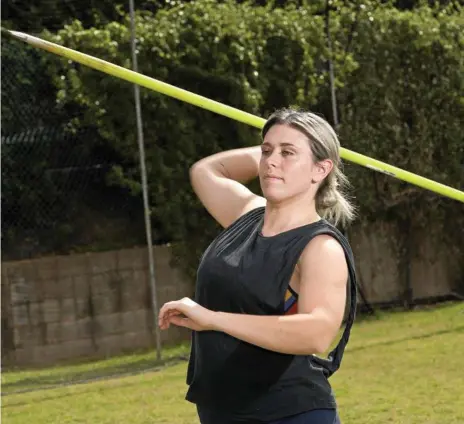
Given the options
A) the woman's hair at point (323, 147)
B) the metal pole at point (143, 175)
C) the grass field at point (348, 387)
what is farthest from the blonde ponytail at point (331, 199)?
the metal pole at point (143, 175)

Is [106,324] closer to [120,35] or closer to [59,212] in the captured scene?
[59,212]

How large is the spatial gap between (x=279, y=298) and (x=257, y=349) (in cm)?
15

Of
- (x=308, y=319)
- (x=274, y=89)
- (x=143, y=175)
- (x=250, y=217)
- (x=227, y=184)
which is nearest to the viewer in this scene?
(x=308, y=319)

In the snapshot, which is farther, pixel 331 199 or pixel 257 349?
pixel 331 199

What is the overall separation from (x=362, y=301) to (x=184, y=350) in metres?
2.77

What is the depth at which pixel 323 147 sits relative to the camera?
335 centimetres

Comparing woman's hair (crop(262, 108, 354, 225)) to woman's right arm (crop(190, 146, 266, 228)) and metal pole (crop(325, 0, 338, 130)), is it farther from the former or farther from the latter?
metal pole (crop(325, 0, 338, 130))

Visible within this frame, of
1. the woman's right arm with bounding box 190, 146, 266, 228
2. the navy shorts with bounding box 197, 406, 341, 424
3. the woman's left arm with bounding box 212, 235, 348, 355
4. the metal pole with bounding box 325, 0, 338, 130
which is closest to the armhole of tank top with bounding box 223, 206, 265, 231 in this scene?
the woman's right arm with bounding box 190, 146, 266, 228

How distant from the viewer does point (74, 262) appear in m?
11.2

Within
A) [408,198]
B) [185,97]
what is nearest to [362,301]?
[408,198]

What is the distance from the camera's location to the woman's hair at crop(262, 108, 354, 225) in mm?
3342

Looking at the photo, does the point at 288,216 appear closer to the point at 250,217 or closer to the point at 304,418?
the point at 250,217

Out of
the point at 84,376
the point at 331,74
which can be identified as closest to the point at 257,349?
the point at 84,376

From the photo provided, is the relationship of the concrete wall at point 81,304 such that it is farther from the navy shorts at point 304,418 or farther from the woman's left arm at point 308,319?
the woman's left arm at point 308,319
